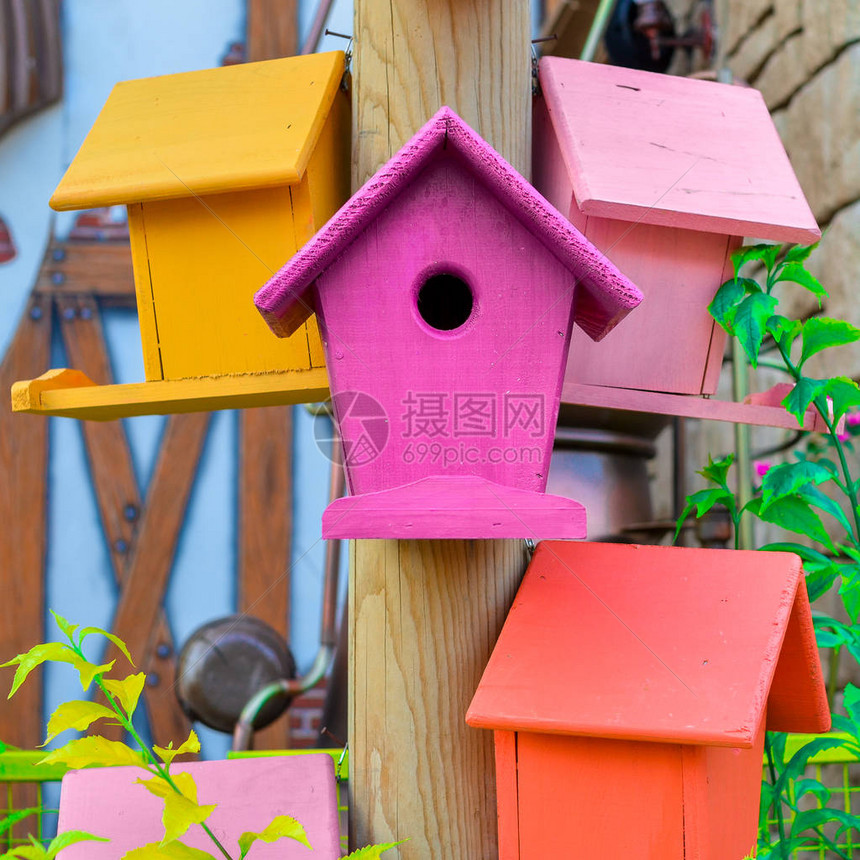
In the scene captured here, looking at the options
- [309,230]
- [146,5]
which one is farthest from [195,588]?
[309,230]

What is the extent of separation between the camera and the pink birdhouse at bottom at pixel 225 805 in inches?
37.6

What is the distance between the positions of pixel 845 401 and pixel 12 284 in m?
2.49

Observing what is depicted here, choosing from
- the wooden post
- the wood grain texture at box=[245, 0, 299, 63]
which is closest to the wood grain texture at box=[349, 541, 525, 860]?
the wooden post

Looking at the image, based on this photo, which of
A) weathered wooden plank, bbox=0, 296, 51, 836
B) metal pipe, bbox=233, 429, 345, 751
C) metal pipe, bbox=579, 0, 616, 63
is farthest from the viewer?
weathered wooden plank, bbox=0, 296, 51, 836

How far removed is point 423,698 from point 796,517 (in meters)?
0.51

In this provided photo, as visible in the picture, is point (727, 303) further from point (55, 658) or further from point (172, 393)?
point (55, 658)

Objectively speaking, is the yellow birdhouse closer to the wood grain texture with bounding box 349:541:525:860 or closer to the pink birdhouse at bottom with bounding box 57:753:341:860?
the wood grain texture with bounding box 349:541:525:860

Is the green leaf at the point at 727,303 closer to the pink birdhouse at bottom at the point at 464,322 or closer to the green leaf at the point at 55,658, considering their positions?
the pink birdhouse at bottom at the point at 464,322

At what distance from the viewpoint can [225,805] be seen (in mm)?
985

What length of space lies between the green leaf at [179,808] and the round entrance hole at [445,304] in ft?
1.66

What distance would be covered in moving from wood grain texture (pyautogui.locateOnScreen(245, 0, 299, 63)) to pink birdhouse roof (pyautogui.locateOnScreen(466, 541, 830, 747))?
7.89 feet

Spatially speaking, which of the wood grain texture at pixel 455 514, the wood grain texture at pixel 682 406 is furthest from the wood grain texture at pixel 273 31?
the wood grain texture at pixel 455 514

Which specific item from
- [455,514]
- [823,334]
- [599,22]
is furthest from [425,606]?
[599,22]

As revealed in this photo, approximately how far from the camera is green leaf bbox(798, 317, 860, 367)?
1.10m
